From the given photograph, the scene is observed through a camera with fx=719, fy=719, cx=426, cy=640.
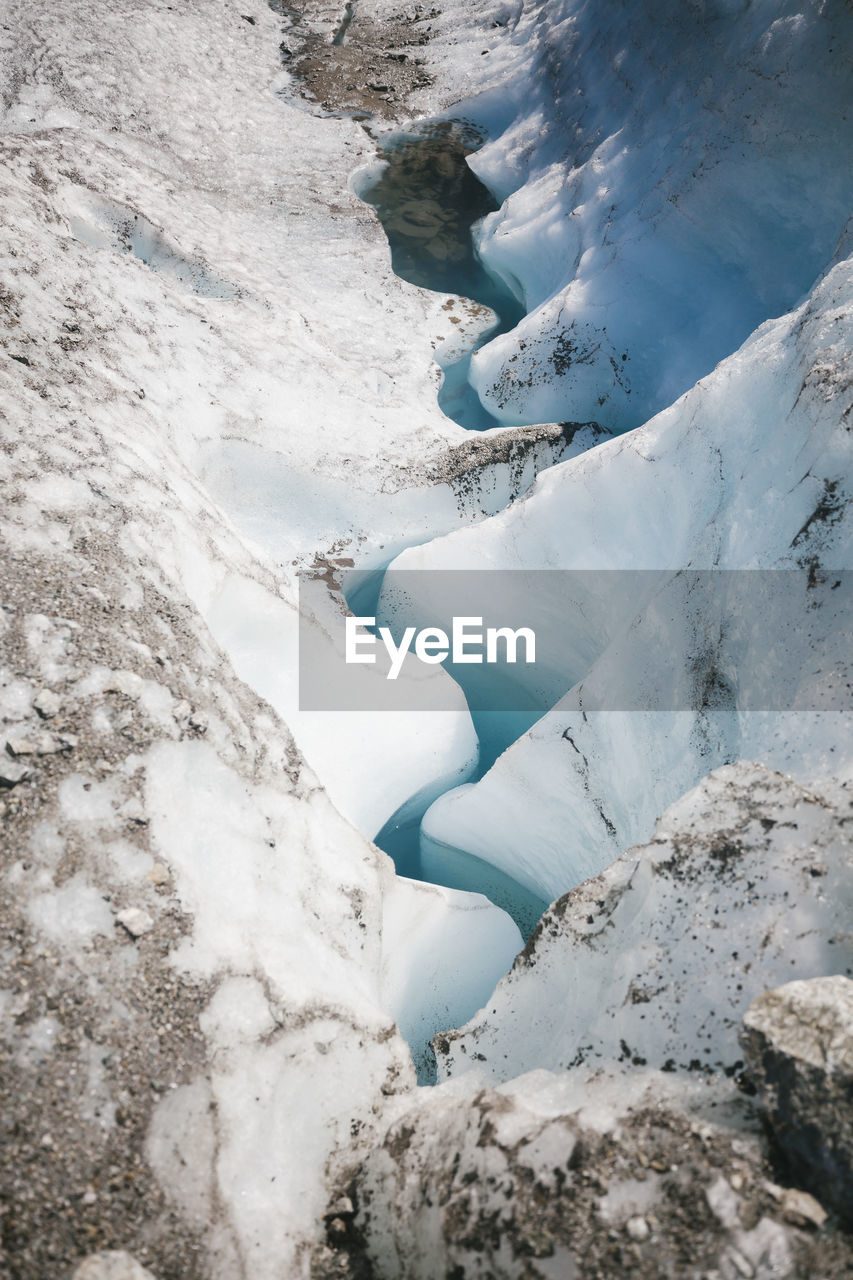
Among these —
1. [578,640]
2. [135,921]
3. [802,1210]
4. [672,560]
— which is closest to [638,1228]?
[802,1210]

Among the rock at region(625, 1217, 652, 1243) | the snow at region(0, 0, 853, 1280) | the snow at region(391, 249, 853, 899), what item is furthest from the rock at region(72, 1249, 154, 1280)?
the snow at region(391, 249, 853, 899)

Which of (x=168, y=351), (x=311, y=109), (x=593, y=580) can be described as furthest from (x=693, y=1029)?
(x=311, y=109)

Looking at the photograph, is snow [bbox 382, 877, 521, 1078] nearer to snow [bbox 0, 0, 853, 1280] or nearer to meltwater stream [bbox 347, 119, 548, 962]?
snow [bbox 0, 0, 853, 1280]

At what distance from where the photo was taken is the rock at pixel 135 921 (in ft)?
4.31

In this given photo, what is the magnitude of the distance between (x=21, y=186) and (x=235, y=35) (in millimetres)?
5017

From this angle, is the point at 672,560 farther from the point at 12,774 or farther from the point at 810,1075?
the point at 12,774

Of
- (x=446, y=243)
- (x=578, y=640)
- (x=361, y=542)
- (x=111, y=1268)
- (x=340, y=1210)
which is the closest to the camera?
(x=111, y=1268)

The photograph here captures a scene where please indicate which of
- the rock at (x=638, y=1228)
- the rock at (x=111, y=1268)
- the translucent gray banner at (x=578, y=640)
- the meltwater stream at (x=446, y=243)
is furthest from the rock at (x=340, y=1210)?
the meltwater stream at (x=446, y=243)

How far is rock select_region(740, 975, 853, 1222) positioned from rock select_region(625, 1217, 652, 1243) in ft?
0.69

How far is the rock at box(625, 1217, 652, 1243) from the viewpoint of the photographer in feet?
3.16

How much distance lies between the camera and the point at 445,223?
5.81m

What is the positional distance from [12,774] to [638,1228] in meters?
1.26

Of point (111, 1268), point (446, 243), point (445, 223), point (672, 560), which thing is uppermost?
point (445, 223)

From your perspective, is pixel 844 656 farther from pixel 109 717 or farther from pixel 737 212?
pixel 737 212
